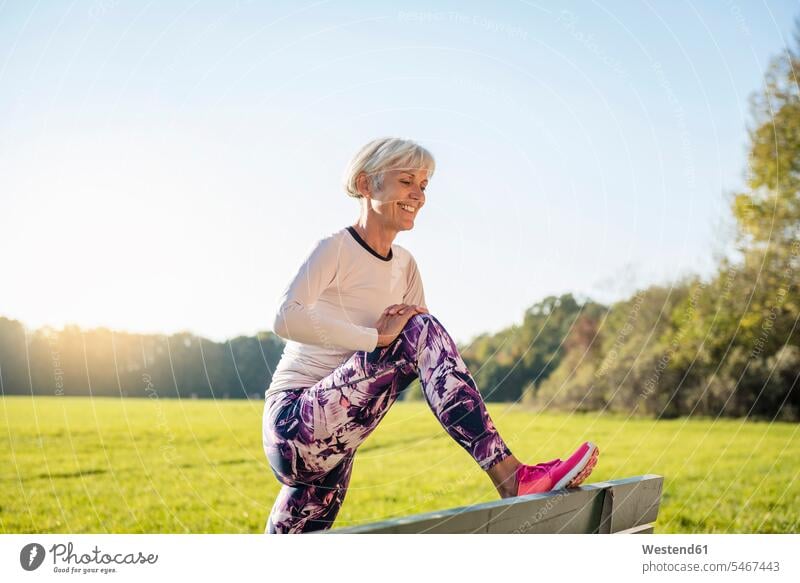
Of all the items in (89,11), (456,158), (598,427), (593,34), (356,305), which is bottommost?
(598,427)

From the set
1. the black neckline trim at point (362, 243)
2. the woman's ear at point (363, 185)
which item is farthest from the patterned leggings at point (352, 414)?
the woman's ear at point (363, 185)

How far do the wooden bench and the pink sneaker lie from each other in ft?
0.12

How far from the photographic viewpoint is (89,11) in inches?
180

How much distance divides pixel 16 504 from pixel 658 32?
19.1 ft

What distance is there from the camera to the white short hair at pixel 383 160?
2955 millimetres

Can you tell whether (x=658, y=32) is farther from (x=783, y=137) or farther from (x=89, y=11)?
(x=783, y=137)

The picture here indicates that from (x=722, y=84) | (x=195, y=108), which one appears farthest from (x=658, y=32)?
(x=195, y=108)

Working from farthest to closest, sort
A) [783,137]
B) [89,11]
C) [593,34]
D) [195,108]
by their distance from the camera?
1. [783,137]
2. [593,34]
3. [89,11]
4. [195,108]

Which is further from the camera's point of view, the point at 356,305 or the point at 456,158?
the point at 456,158

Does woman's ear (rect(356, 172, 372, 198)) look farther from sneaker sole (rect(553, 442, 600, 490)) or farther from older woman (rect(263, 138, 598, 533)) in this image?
sneaker sole (rect(553, 442, 600, 490))

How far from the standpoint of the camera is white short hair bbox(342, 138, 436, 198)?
9.70 feet
